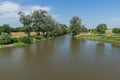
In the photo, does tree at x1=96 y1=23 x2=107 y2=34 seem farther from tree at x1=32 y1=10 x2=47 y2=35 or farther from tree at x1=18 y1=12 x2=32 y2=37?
tree at x1=18 y1=12 x2=32 y2=37

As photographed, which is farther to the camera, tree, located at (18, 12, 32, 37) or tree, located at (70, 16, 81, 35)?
tree, located at (70, 16, 81, 35)

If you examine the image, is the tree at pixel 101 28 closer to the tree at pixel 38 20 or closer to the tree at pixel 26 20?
the tree at pixel 38 20

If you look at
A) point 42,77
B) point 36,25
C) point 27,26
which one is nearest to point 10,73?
point 42,77

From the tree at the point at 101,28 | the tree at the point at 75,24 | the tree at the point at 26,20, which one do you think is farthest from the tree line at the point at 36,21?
the tree at the point at 101,28

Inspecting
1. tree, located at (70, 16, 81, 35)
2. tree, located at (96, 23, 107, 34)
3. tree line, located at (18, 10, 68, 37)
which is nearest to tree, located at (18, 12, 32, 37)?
tree line, located at (18, 10, 68, 37)

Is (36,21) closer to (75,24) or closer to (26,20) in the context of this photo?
(26,20)

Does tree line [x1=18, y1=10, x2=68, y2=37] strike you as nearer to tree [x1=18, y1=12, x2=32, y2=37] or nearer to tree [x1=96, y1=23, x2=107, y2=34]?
tree [x1=18, y1=12, x2=32, y2=37]

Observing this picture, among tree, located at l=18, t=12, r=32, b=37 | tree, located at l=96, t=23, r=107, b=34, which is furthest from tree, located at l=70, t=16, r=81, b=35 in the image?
tree, located at l=18, t=12, r=32, b=37

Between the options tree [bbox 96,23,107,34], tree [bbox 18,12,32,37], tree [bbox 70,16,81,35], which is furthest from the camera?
tree [bbox 96,23,107,34]

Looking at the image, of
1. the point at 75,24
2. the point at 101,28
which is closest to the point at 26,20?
the point at 75,24

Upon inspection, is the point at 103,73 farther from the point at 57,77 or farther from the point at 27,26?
→ the point at 27,26

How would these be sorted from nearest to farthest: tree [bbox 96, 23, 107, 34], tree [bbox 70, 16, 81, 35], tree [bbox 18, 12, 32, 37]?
tree [bbox 18, 12, 32, 37] → tree [bbox 70, 16, 81, 35] → tree [bbox 96, 23, 107, 34]

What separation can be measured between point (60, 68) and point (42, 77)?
3785mm

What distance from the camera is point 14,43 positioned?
44656mm
